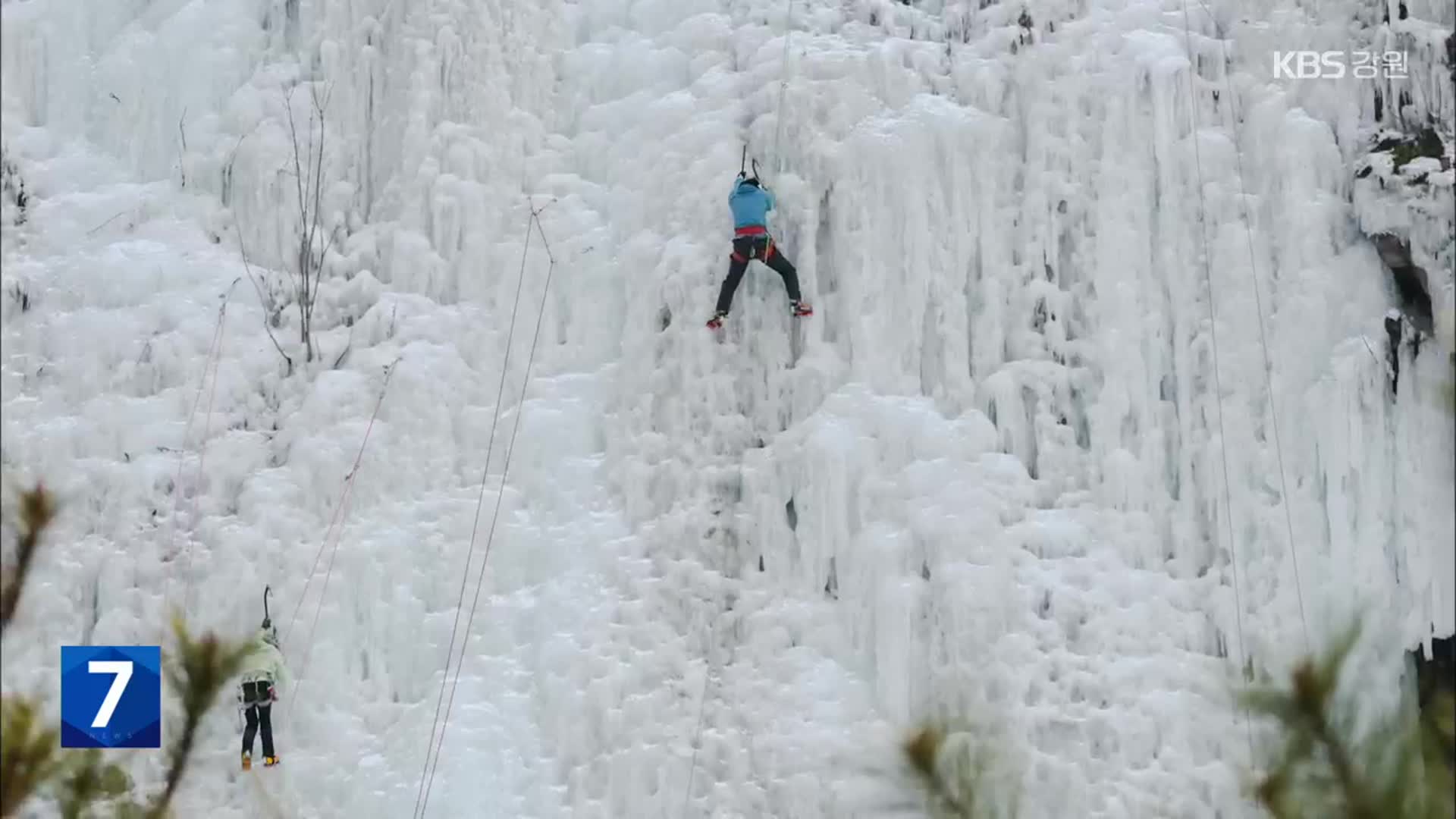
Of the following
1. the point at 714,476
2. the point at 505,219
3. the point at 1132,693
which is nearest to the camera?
the point at 1132,693

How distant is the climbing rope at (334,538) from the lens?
11.1 ft

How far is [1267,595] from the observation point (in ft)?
10.9

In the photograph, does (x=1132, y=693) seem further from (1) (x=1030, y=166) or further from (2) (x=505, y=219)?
(2) (x=505, y=219)

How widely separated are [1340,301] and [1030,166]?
37.7 inches

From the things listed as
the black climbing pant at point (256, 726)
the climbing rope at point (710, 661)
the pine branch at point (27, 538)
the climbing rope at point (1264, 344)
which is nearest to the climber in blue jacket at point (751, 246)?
the climbing rope at point (710, 661)

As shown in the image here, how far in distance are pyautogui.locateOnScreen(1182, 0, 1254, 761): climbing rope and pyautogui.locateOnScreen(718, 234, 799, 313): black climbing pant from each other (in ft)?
3.94

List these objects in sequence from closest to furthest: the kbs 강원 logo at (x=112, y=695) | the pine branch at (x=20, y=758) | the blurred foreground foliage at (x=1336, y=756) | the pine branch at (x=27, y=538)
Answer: the blurred foreground foliage at (x=1336, y=756) < the pine branch at (x=20, y=758) < the pine branch at (x=27, y=538) < the kbs 강원 logo at (x=112, y=695)

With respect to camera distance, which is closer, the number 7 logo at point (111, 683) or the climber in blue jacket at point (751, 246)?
the number 7 logo at point (111, 683)

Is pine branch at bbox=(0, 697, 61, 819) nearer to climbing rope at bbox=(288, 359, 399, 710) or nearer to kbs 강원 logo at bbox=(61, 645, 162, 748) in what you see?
kbs 강원 logo at bbox=(61, 645, 162, 748)

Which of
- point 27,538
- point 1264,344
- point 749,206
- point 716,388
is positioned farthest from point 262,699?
point 1264,344

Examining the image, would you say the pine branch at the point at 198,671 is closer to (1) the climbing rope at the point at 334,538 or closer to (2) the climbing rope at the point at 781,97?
(1) the climbing rope at the point at 334,538

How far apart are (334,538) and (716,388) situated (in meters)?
1.18

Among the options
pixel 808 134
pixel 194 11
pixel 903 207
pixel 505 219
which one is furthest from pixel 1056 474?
pixel 194 11

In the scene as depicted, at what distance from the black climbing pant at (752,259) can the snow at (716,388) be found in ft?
0.41
